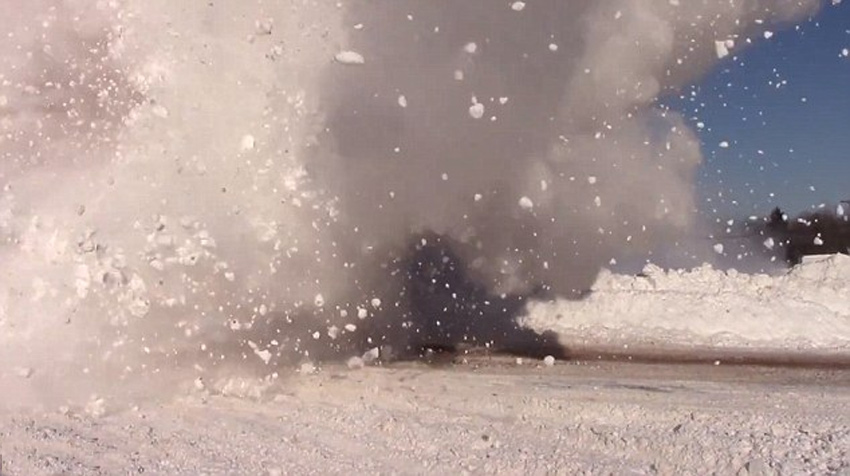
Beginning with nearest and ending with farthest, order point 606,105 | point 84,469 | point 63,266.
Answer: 1. point 84,469
2. point 63,266
3. point 606,105

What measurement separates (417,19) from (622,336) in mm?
4817

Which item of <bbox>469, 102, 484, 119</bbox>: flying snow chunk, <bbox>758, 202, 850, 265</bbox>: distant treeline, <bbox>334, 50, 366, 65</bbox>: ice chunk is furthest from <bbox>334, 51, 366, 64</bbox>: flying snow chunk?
<bbox>758, 202, 850, 265</bbox>: distant treeline

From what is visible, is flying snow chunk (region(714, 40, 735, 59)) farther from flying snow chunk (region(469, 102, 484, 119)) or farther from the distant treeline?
the distant treeline

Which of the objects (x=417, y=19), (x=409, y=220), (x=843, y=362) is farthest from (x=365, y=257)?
(x=843, y=362)

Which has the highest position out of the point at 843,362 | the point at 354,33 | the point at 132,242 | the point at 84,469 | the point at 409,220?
the point at 354,33

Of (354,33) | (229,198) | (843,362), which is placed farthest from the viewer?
(843,362)

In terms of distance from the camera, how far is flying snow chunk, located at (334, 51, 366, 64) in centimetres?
984

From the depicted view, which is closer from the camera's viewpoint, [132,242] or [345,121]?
[132,242]

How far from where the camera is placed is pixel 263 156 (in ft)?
31.0

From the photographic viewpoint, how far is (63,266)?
8398 mm

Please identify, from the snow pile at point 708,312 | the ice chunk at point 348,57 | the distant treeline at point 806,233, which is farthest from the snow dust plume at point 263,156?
the distant treeline at point 806,233

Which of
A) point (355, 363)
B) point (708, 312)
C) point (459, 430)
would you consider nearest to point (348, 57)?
point (355, 363)

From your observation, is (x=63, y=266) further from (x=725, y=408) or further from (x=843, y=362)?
(x=843, y=362)

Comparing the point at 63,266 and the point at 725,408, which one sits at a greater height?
the point at 63,266
